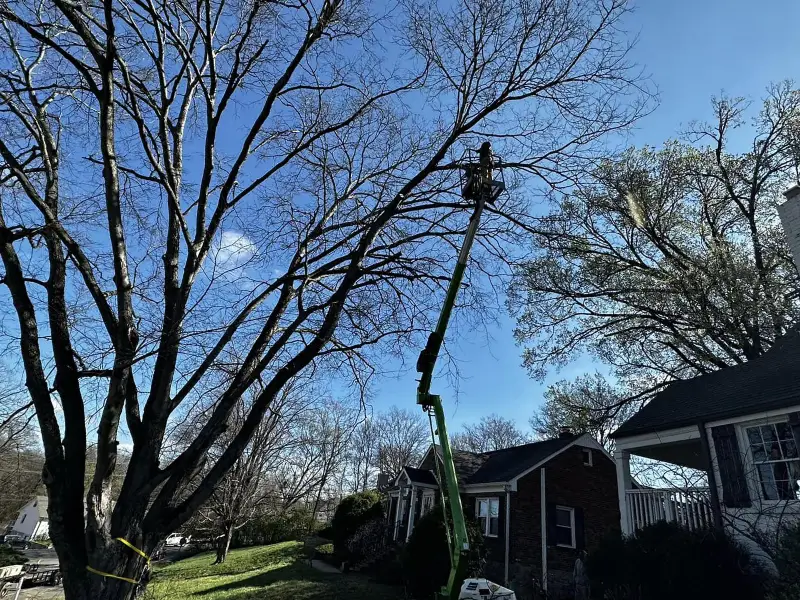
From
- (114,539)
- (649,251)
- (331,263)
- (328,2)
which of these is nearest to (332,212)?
(331,263)

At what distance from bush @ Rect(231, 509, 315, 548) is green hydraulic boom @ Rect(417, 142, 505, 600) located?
31.1 m

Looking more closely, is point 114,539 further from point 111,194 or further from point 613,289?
point 613,289

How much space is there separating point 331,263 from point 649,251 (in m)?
12.8

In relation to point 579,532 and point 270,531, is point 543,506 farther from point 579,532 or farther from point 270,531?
point 270,531

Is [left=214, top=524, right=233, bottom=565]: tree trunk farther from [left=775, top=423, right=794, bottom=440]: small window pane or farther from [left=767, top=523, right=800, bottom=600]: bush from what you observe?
[left=775, top=423, right=794, bottom=440]: small window pane

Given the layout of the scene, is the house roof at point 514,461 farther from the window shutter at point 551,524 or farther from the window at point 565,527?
the window at point 565,527

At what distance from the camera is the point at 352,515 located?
22375mm

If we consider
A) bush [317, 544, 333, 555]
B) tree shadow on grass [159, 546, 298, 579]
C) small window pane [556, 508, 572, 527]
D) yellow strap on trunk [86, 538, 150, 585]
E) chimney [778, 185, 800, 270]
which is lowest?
tree shadow on grass [159, 546, 298, 579]

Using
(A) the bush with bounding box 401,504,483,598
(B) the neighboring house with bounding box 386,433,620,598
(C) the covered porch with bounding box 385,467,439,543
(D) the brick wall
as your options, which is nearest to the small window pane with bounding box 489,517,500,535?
(B) the neighboring house with bounding box 386,433,620,598

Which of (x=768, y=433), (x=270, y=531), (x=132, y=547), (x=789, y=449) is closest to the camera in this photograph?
(x=132, y=547)

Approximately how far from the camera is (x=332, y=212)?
734 cm

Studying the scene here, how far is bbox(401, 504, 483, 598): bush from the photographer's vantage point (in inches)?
496

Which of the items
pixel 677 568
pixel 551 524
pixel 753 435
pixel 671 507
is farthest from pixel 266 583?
pixel 753 435

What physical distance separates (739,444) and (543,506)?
31.6 ft
